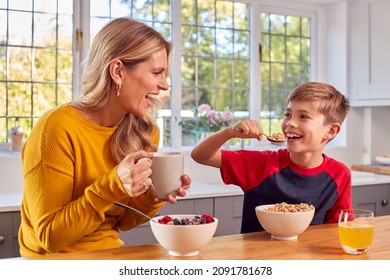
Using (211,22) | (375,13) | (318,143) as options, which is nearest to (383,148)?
(375,13)

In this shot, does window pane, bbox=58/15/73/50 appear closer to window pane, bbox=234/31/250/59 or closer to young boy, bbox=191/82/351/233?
window pane, bbox=234/31/250/59

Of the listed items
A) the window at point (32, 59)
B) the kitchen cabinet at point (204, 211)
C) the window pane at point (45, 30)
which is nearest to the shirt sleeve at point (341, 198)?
the kitchen cabinet at point (204, 211)

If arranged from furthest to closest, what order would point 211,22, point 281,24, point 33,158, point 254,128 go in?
point 281,24, point 211,22, point 254,128, point 33,158

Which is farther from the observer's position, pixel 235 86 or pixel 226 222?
pixel 235 86

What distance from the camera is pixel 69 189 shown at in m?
1.47

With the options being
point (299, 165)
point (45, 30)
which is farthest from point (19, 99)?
point (299, 165)

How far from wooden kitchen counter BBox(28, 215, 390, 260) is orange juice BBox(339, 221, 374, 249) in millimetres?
27

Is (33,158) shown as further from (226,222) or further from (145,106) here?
(226,222)

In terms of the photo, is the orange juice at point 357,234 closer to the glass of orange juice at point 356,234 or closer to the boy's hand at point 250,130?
the glass of orange juice at point 356,234

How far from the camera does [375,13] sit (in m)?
3.83

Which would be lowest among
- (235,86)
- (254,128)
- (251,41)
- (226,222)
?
(226,222)

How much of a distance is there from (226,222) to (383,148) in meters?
1.94

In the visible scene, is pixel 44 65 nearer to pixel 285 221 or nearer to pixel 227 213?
pixel 227 213

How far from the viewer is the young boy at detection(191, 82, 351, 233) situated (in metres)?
1.78
